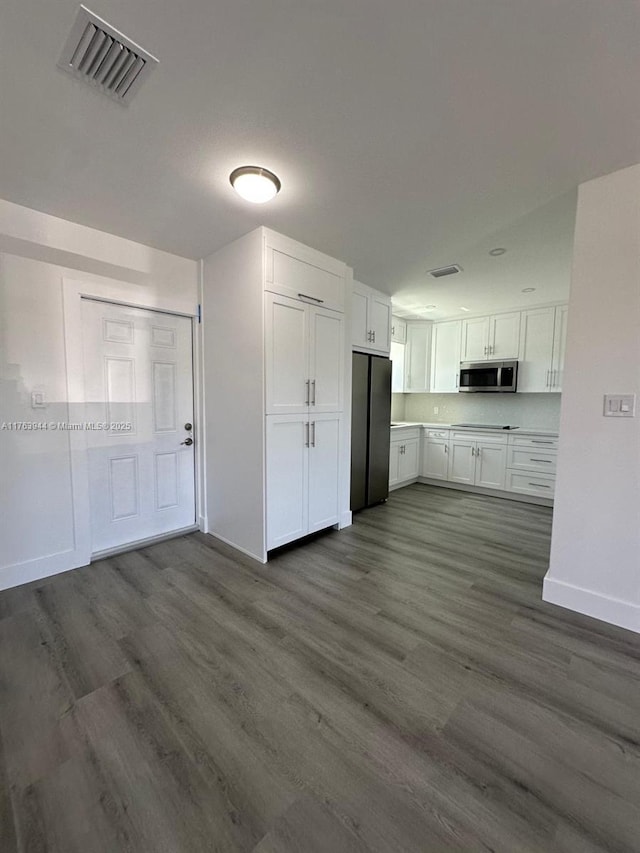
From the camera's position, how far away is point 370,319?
374 centimetres

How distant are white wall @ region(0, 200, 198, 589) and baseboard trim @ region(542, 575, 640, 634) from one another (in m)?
3.34

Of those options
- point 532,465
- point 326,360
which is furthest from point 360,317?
point 532,465

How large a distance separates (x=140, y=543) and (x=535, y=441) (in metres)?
4.49

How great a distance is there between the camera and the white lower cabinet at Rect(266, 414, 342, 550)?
8.86 feet

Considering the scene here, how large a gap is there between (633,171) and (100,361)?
362 cm

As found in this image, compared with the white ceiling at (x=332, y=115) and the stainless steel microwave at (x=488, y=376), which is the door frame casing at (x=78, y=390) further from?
the stainless steel microwave at (x=488, y=376)

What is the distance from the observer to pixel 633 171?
1.87 m

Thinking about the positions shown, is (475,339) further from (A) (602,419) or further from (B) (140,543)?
(B) (140,543)

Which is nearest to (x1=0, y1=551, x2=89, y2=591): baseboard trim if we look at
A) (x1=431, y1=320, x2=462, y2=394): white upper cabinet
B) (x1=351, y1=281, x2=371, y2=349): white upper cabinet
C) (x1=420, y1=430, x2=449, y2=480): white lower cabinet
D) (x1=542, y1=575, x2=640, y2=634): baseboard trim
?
(x1=351, y1=281, x2=371, y2=349): white upper cabinet

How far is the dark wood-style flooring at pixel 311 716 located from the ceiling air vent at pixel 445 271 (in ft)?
9.08

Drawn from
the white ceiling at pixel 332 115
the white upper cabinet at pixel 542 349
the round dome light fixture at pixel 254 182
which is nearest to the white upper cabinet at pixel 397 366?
the white upper cabinet at pixel 542 349

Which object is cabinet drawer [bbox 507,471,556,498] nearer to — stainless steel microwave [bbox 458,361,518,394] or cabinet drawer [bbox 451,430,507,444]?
cabinet drawer [bbox 451,430,507,444]

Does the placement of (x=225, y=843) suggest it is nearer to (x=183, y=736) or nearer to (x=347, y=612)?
(x=183, y=736)

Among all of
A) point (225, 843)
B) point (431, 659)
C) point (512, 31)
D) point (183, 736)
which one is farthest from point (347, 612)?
point (512, 31)
